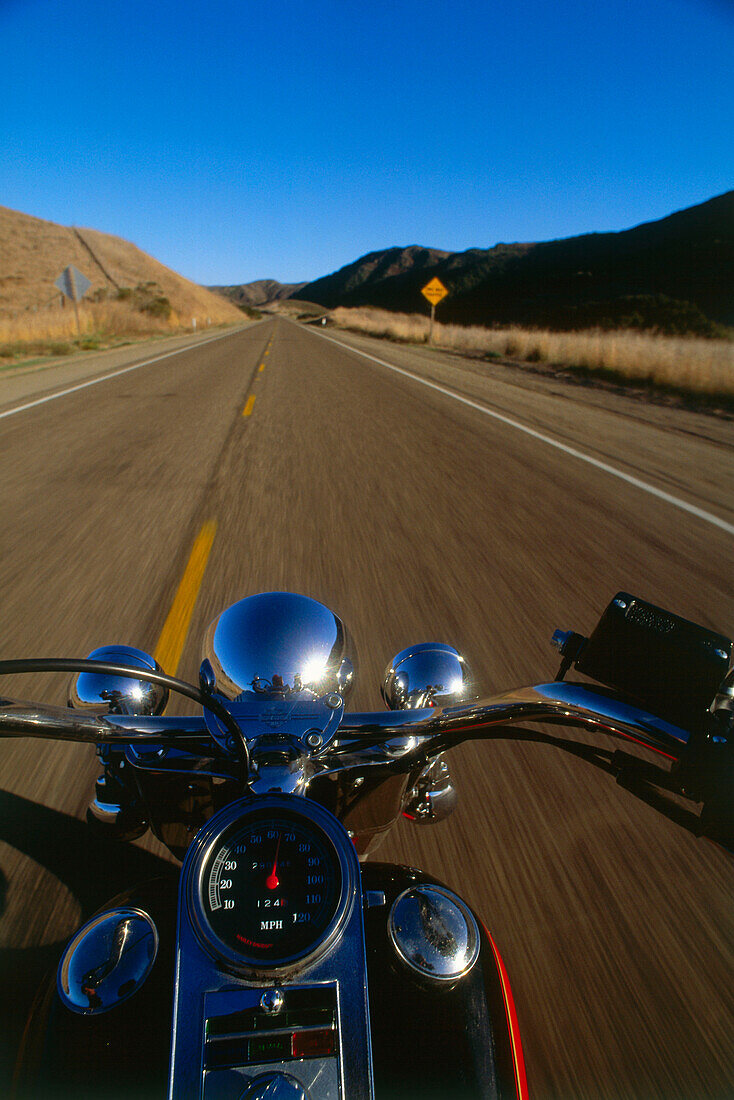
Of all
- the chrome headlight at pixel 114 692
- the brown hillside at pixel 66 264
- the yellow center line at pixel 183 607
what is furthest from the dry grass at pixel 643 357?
the brown hillside at pixel 66 264

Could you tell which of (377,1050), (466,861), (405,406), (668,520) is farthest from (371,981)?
(405,406)

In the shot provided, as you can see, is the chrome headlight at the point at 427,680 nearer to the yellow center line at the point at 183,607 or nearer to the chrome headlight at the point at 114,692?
the chrome headlight at the point at 114,692

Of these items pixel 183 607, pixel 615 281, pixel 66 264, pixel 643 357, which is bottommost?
pixel 183 607

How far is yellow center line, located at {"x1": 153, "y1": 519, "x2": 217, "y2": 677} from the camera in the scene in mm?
3023

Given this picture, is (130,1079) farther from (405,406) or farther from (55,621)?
(405,406)

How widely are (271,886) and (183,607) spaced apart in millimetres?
2748

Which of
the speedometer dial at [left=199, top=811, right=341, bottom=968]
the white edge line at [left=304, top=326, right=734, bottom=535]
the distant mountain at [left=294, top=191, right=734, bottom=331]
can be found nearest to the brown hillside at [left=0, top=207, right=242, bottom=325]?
the distant mountain at [left=294, top=191, right=734, bottom=331]

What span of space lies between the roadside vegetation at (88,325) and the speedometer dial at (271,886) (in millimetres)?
20762

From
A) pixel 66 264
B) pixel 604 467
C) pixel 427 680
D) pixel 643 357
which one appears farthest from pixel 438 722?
pixel 66 264

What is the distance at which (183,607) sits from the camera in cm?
352

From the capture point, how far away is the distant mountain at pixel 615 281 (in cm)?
5628

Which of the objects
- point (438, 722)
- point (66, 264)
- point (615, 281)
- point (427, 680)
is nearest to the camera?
point (438, 722)

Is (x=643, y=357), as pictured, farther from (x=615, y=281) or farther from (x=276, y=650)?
(x=615, y=281)

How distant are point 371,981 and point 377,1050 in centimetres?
8
